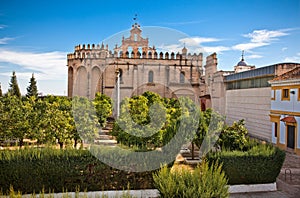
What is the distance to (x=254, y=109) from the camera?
1034 inches

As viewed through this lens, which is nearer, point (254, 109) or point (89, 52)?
point (254, 109)

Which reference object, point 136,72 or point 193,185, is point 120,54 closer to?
point 136,72

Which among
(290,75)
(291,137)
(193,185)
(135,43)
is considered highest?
(135,43)

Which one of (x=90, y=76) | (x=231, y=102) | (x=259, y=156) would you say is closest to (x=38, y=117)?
(x=259, y=156)

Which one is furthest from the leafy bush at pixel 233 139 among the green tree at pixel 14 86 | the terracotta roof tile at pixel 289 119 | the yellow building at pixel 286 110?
the green tree at pixel 14 86

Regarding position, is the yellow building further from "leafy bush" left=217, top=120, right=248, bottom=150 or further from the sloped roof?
"leafy bush" left=217, top=120, right=248, bottom=150

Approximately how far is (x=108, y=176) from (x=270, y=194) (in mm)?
6211

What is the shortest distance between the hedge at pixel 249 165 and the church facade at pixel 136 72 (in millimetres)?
33658

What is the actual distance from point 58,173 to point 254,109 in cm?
1960

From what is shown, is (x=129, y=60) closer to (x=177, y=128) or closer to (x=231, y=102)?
(x=231, y=102)

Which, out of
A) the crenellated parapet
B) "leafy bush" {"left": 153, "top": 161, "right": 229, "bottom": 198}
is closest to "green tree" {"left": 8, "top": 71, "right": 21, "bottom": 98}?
the crenellated parapet

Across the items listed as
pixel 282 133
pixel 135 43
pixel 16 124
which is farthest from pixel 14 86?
pixel 282 133

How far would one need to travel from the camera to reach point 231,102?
3191cm

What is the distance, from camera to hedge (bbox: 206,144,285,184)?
12000mm
